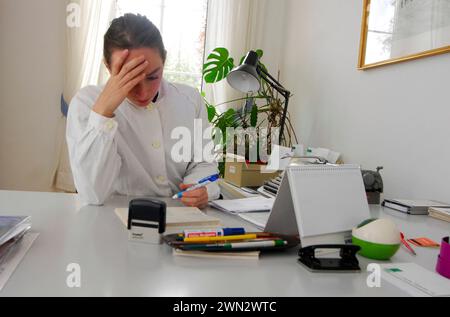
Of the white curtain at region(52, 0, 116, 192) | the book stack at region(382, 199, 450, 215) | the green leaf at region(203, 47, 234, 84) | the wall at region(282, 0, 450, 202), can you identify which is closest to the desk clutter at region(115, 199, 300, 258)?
the book stack at region(382, 199, 450, 215)

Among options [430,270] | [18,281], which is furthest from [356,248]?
[18,281]

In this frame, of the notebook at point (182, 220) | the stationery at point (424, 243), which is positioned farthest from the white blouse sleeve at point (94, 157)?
the stationery at point (424, 243)

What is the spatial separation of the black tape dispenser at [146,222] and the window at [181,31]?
7.21 feet

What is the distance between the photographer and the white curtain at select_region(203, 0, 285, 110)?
2.71 meters

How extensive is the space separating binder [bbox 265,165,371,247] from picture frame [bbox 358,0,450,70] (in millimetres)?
827

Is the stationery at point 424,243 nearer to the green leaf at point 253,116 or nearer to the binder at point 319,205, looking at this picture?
the binder at point 319,205

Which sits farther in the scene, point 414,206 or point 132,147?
point 132,147

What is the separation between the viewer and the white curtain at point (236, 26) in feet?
8.90

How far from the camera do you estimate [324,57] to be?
2.14m

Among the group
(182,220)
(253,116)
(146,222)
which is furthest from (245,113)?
(146,222)

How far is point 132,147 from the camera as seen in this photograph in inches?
50.1

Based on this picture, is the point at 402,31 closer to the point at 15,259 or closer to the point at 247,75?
the point at 247,75

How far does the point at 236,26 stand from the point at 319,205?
2.26 m

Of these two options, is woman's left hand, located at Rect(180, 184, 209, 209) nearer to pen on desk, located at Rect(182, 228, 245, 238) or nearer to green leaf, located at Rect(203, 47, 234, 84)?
pen on desk, located at Rect(182, 228, 245, 238)
